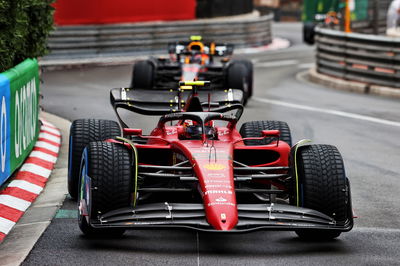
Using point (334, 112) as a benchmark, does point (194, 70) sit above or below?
above

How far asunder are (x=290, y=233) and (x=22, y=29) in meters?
4.76

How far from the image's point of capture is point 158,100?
36.2 feet

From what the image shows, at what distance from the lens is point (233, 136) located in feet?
31.4

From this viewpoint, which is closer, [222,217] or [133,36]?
[222,217]

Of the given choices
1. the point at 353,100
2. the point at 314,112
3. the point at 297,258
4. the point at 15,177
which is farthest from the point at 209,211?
the point at 353,100

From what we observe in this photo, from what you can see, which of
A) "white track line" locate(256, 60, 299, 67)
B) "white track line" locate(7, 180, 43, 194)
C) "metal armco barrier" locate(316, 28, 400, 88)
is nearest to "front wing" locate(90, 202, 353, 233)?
"white track line" locate(7, 180, 43, 194)

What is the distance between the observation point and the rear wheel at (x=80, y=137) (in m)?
10.0

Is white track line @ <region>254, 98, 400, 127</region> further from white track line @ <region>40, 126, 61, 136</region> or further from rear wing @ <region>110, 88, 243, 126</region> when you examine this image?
rear wing @ <region>110, 88, 243, 126</region>

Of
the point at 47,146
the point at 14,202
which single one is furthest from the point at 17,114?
the point at 47,146

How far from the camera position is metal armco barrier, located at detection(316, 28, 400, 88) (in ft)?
76.5

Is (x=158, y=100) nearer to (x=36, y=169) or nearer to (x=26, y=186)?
(x=26, y=186)

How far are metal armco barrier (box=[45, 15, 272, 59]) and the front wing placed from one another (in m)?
21.7

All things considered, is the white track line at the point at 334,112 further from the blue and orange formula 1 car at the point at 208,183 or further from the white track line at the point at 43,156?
the blue and orange formula 1 car at the point at 208,183

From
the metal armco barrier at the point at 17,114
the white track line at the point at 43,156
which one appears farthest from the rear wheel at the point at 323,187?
the white track line at the point at 43,156
